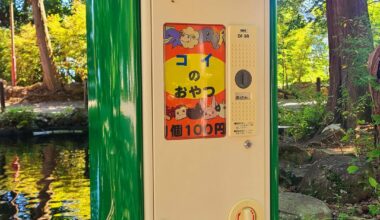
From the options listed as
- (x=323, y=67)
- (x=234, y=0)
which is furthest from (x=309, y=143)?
(x=234, y=0)

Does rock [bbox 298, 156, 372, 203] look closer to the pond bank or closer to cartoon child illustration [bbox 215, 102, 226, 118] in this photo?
cartoon child illustration [bbox 215, 102, 226, 118]

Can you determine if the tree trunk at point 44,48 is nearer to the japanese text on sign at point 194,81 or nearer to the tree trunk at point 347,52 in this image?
the tree trunk at point 347,52

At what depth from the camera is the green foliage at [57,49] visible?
39.3 feet

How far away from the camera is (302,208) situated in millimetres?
4008

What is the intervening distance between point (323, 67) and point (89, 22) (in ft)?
14.2

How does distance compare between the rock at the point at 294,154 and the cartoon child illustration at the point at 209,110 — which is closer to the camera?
the cartoon child illustration at the point at 209,110

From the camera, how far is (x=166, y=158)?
145 centimetres

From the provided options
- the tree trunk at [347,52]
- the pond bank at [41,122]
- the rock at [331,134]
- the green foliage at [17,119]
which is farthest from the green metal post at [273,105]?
the green foliage at [17,119]

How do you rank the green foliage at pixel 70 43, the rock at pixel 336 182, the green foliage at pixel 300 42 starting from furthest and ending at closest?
the green foliage at pixel 70 43
the green foliage at pixel 300 42
the rock at pixel 336 182

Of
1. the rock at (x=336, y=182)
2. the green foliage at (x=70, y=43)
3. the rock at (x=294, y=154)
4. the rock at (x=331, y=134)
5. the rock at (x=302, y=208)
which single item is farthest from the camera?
the green foliage at (x=70, y=43)

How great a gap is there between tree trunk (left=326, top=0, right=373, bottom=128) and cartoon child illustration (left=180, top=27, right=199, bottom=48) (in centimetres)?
409

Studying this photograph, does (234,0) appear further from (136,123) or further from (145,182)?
(145,182)

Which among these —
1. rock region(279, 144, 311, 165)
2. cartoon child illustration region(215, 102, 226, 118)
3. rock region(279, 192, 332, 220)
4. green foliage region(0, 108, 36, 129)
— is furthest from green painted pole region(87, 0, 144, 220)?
green foliage region(0, 108, 36, 129)

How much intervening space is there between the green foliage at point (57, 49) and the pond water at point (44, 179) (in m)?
3.04
